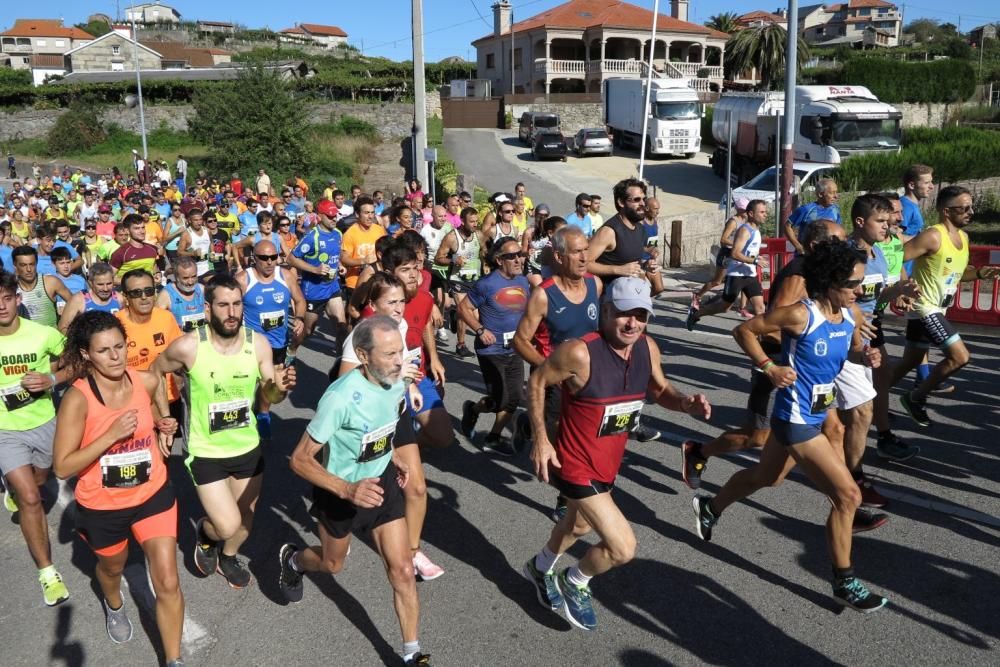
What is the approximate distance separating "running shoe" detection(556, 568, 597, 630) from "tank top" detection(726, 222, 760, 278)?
20.8 feet

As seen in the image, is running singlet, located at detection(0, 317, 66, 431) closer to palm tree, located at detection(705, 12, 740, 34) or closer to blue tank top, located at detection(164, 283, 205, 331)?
blue tank top, located at detection(164, 283, 205, 331)

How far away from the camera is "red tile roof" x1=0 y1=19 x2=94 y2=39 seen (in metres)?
113

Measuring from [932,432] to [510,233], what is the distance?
19.0 ft

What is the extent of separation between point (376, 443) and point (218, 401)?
1.18 m

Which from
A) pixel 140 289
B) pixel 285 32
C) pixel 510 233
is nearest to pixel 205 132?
pixel 510 233

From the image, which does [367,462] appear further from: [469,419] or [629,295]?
[469,419]

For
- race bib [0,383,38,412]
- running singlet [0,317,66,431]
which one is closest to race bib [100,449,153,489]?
running singlet [0,317,66,431]

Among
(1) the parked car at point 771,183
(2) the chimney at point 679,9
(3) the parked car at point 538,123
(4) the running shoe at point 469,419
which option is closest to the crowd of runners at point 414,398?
(4) the running shoe at point 469,419

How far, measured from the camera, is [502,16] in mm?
65062

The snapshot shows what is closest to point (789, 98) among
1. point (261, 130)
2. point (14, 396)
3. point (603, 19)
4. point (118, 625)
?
point (14, 396)

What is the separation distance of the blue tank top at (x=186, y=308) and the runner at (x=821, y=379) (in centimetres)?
469

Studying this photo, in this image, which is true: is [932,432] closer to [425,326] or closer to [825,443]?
[825,443]

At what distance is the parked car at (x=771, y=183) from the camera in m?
19.4

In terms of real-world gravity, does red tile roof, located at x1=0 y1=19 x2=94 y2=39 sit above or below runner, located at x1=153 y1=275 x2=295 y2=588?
above
